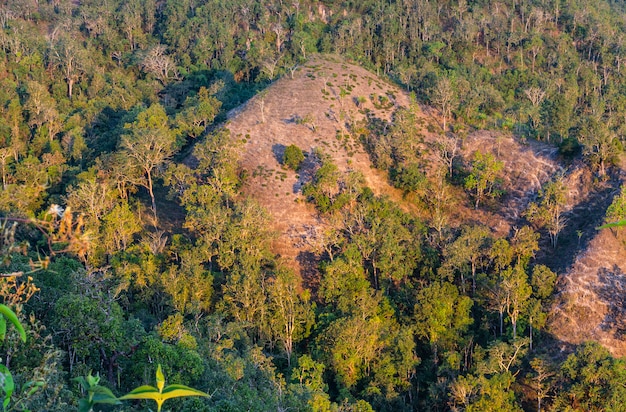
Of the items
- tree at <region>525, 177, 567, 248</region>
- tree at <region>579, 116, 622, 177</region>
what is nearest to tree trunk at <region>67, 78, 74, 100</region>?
tree at <region>525, 177, 567, 248</region>

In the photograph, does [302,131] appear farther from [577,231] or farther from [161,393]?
[161,393]

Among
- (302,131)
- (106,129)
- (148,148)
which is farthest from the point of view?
(106,129)

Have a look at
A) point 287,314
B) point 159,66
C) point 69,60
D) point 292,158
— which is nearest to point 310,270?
point 287,314

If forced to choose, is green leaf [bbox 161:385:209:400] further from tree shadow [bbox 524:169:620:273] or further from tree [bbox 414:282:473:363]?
tree shadow [bbox 524:169:620:273]

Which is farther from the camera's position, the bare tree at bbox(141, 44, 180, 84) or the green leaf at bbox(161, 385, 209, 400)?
the bare tree at bbox(141, 44, 180, 84)

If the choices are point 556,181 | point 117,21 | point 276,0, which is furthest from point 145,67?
point 556,181
